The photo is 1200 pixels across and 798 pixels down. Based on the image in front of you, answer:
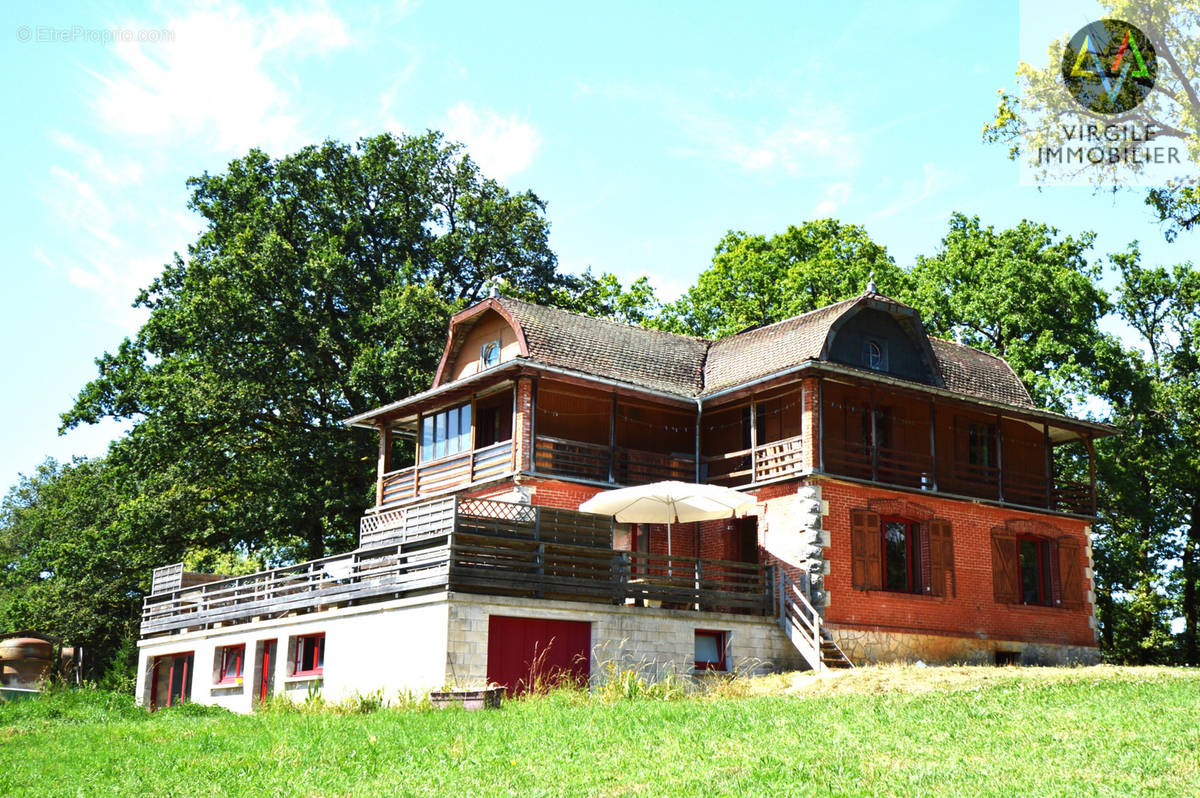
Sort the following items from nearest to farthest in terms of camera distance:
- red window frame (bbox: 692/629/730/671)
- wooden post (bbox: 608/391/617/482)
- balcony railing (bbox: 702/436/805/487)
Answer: red window frame (bbox: 692/629/730/671) → balcony railing (bbox: 702/436/805/487) → wooden post (bbox: 608/391/617/482)

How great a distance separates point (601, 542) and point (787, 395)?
662cm

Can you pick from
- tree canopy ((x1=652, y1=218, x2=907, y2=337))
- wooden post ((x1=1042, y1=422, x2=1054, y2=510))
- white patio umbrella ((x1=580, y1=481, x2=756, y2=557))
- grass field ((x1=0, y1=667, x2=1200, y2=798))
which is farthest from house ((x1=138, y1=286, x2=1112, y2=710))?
tree canopy ((x1=652, y1=218, x2=907, y2=337))

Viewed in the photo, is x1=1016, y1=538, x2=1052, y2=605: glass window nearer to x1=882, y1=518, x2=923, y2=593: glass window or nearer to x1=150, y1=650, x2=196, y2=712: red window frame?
x1=882, y1=518, x2=923, y2=593: glass window

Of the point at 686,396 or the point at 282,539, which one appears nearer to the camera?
the point at 686,396

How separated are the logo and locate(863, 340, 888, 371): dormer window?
24.3 feet

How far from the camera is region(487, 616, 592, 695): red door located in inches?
812

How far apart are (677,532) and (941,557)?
5.87m

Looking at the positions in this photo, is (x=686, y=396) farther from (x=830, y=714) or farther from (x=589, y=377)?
(x=830, y=714)

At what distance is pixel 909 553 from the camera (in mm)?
26594

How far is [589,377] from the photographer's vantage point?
85.9ft

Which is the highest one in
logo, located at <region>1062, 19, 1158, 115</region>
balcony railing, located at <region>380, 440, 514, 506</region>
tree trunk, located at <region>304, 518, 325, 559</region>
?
logo, located at <region>1062, 19, 1158, 115</region>

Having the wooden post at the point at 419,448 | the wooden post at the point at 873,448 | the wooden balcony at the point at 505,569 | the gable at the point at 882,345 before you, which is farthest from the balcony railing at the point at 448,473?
the wooden post at the point at 873,448

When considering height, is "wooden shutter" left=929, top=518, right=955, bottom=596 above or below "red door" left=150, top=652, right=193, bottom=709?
above

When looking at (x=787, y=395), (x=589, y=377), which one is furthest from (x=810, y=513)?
(x=589, y=377)
